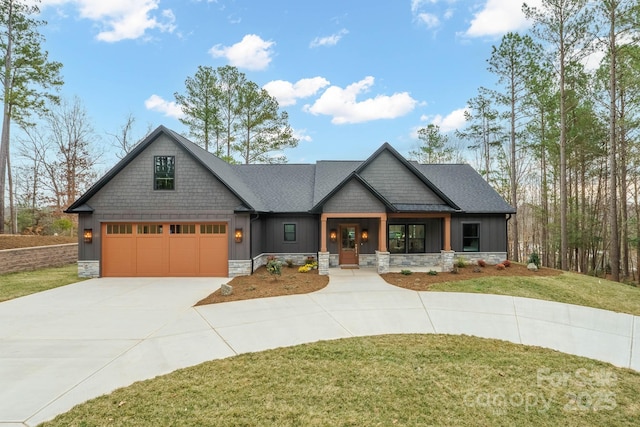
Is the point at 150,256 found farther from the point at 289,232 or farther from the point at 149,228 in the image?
the point at 289,232

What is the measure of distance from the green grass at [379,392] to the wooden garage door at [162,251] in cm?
793

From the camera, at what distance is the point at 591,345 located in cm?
581

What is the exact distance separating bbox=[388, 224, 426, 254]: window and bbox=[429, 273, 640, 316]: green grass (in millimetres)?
3767

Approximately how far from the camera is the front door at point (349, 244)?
14.3m

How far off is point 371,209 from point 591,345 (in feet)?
26.1

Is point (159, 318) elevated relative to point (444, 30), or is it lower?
lower

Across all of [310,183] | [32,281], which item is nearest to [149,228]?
[32,281]

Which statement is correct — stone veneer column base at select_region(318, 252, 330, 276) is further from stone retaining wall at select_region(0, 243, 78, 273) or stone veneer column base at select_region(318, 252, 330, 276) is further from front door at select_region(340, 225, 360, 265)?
stone retaining wall at select_region(0, 243, 78, 273)

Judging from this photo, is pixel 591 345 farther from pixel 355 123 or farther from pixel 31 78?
pixel 355 123

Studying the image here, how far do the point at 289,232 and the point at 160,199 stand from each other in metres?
6.14

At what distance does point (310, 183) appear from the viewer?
54.1 ft

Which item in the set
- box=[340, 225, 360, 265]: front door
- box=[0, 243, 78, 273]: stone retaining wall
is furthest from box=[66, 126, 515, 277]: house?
box=[0, 243, 78, 273]: stone retaining wall

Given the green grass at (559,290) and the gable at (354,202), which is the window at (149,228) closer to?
the gable at (354,202)

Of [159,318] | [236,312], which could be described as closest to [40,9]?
[159,318]
